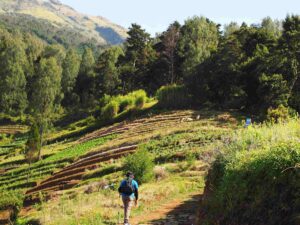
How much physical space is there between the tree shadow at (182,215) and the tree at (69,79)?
9291 cm

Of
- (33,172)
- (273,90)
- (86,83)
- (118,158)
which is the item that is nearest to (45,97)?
(33,172)

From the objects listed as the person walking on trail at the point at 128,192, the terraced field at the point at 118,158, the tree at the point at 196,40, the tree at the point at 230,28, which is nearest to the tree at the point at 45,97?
the terraced field at the point at 118,158

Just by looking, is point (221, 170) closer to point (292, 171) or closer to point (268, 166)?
point (268, 166)

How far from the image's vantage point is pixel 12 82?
105 meters

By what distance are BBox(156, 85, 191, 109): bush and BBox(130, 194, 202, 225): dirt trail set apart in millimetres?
46385

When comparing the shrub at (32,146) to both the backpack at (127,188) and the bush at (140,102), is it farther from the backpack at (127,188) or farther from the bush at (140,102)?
the backpack at (127,188)

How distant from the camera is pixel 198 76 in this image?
198ft

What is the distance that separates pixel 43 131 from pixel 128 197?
161 feet

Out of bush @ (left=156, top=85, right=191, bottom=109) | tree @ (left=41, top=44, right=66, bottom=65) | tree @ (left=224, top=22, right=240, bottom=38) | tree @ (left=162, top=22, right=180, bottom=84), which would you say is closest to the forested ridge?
bush @ (left=156, top=85, right=191, bottom=109)

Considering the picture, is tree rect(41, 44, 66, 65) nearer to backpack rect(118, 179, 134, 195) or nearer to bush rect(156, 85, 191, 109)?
bush rect(156, 85, 191, 109)

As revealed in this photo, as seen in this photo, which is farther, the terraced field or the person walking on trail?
the terraced field

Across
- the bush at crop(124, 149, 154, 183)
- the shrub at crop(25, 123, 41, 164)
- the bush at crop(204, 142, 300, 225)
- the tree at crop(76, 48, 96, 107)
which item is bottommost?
the shrub at crop(25, 123, 41, 164)

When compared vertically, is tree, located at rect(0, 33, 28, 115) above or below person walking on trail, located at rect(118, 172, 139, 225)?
above

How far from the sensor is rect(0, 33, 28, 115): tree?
4075 inches
